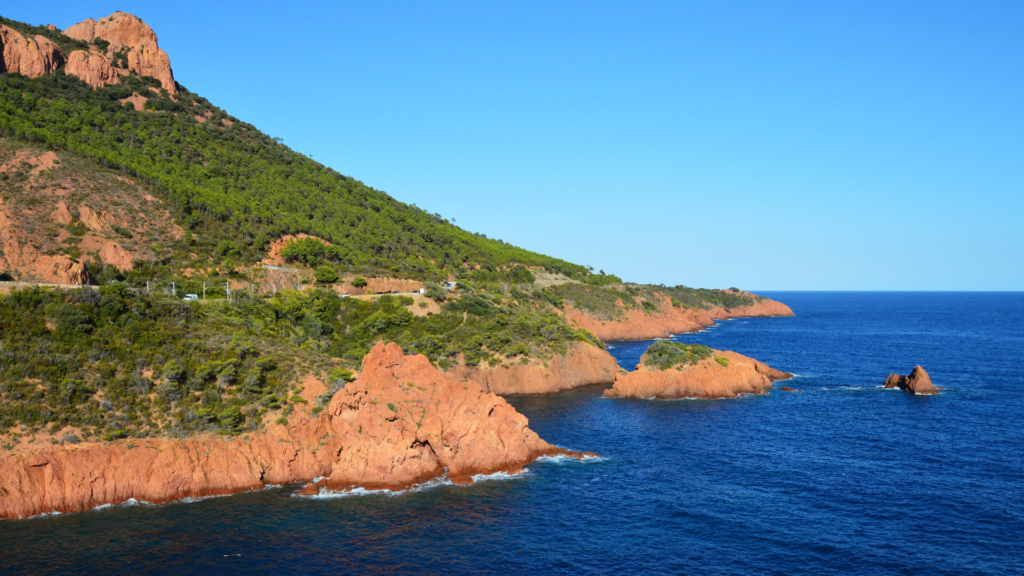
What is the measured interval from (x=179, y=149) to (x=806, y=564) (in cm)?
12531

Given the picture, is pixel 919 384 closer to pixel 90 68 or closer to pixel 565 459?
pixel 565 459

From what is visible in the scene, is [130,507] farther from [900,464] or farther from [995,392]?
[995,392]

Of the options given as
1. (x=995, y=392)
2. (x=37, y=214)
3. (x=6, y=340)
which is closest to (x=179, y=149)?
(x=37, y=214)

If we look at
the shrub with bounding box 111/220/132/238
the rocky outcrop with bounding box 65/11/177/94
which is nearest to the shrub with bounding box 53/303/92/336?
the shrub with bounding box 111/220/132/238

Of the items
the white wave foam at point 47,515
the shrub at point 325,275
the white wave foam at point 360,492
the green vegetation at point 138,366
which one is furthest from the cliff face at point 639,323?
the white wave foam at point 47,515

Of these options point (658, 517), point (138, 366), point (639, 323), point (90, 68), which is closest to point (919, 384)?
point (658, 517)

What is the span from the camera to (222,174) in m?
124

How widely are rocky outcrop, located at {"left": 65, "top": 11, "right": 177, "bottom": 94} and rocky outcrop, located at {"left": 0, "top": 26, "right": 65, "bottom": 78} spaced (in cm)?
1777

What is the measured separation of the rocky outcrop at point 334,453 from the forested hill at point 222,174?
57.2 metres

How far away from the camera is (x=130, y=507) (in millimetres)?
41969

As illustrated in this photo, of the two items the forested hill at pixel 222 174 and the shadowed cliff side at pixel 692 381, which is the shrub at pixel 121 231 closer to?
the forested hill at pixel 222 174

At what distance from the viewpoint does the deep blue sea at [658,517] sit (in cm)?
3550

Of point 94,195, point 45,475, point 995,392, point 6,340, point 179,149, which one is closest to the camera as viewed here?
point 45,475

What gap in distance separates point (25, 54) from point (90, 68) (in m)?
10.6
